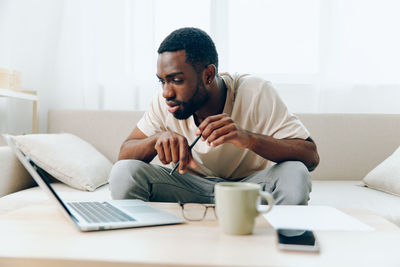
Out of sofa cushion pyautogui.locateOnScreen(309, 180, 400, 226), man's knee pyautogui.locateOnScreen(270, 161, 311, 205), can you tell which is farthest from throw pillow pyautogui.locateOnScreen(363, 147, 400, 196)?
man's knee pyautogui.locateOnScreen(270, 161, 311, 205)

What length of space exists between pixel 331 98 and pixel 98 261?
1857 millimetres

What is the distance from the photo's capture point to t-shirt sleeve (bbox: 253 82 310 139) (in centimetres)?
130

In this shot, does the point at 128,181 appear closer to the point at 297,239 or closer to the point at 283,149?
the point at 283,149

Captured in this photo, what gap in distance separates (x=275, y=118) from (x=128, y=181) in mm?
556

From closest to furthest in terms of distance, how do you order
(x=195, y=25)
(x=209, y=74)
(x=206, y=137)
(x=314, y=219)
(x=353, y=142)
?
(x=314, y=219)
(x=206, y=137)
(x=209, y=74)
(x=353, y=142)
(x=195, y=25)

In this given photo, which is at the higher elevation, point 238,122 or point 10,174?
point 238,122

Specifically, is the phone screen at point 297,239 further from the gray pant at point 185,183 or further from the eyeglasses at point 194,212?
the gray pant at point 185,183

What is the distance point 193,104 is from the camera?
4.42ft

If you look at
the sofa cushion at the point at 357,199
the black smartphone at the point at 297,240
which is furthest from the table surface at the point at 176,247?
the sofa cushion at the point at 357,199

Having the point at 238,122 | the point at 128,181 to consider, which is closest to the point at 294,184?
the point at 238,122

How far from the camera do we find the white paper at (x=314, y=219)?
30.5 inches

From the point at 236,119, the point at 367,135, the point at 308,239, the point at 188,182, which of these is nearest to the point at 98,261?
the point at 308,239

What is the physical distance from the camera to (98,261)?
583 mm

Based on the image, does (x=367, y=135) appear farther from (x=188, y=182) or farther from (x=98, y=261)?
(x=98, y=261)
